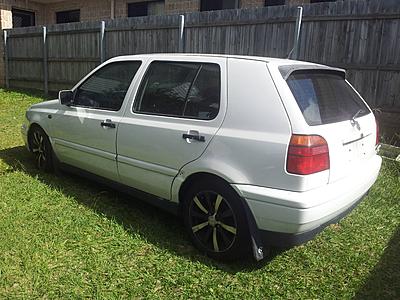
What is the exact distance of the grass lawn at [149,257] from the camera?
9.07 feet

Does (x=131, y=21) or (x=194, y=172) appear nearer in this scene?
(x=194, y=172)

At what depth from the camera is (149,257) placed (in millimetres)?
3148

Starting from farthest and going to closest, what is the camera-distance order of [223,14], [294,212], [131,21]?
1. [131,21]
2. [223,14]
3. [294,212]

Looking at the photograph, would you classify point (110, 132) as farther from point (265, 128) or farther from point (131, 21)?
point (131, 21)

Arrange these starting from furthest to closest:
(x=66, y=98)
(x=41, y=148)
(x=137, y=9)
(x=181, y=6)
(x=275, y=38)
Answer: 1. (x=137, y=9)
2. (x=181, y=6)
3. (x=275, y=38)
4. (x=41, y=148)
5. (x=66, y=98)

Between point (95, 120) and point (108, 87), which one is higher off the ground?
point (108, 87)

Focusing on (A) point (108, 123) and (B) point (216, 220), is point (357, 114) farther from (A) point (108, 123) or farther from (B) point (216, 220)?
(A) point (108, 123)

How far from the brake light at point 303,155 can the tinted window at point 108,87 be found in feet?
6.35

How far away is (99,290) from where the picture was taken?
270cm

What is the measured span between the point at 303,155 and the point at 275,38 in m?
5.39

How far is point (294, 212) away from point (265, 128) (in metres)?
0.62

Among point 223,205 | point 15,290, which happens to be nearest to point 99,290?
point 15,290

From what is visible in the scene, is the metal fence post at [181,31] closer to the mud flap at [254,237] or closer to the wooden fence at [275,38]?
the wooden fence at [275,38]

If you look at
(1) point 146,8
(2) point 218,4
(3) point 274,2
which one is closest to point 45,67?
(1) point 146,8
